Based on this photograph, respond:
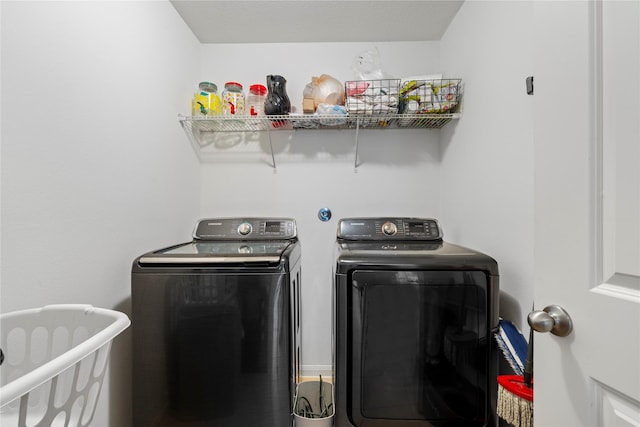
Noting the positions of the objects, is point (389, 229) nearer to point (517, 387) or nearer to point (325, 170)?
point (325, 170)

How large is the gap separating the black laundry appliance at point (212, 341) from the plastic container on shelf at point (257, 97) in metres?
1.14

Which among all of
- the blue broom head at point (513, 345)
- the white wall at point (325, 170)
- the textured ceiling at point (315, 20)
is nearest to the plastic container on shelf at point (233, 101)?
the white wall at point (325, 170)

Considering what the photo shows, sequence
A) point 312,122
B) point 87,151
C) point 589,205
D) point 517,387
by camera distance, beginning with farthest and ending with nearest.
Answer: point 312,122 < point 87,151 < point 517,387 < point 589,205

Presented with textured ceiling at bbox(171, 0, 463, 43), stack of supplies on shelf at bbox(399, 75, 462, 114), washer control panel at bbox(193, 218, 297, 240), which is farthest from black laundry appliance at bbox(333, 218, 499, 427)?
textured ceiling at bbox(171, 0, 463, 43)

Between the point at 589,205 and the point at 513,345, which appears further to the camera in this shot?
the point at 513,345

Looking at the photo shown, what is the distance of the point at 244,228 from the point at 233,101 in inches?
31.8

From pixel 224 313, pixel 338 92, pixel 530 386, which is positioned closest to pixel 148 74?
pixel 338 92

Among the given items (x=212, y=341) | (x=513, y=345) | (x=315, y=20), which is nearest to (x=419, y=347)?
(x=513, y=345)

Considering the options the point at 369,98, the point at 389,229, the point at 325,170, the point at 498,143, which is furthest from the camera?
the point at 325,170

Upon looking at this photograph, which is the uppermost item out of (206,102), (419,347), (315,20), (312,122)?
(315,20)

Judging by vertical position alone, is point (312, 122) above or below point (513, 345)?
above

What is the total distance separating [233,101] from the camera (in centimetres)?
193

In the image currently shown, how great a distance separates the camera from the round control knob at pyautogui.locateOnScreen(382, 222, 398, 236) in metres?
1.83

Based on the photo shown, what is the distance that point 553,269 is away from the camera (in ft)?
2.28
